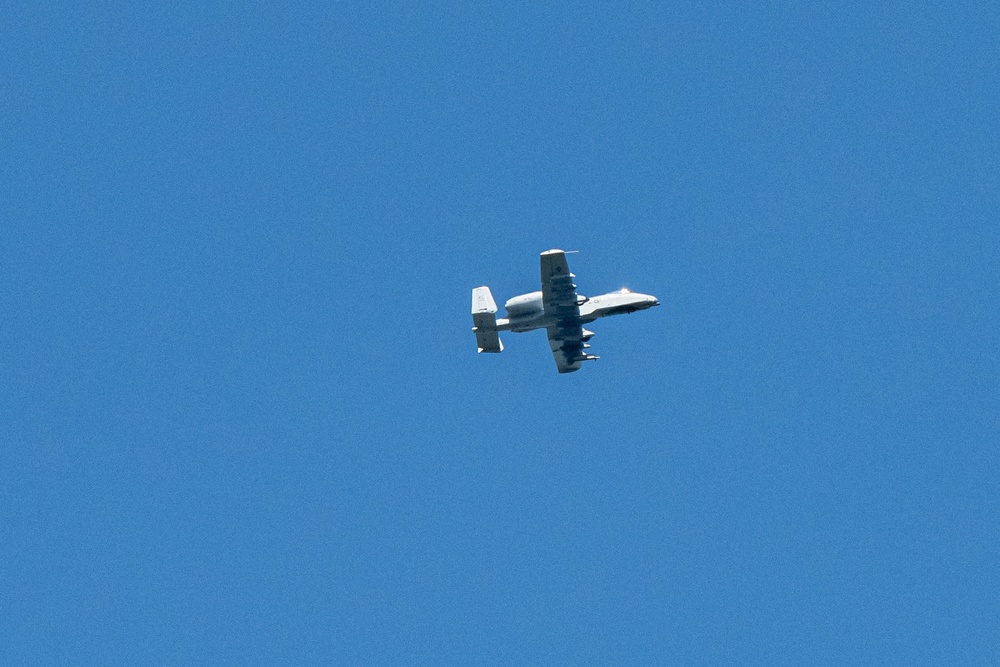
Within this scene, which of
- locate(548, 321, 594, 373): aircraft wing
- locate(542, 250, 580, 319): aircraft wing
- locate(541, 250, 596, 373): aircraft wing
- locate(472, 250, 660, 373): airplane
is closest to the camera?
locate(542, 250, 580, 319): aircraft wing

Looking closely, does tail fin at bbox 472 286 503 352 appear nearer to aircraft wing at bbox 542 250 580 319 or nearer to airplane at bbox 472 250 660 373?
airplane at bbox 472 250 660 373

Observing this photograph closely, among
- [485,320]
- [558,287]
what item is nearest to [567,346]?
[485,320]

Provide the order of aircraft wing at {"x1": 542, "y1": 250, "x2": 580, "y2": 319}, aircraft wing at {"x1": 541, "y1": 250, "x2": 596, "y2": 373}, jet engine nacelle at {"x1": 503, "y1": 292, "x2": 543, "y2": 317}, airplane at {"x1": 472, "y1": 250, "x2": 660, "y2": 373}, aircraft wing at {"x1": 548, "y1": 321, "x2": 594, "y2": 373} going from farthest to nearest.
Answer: aircraft wing at {"x1": 548, "y1": 321, "x2": 594, "y2": 373} → jet engine nacelle at {"x1": 503, "y1": 292, "x2": 543, "y2": 317} → airplane at {"x1": 472, "y1": 250, "x2": 660, "y2": 373} → aircraft wing at {"x1": 541, "y1": 250, "x2": 596, "y2": 373} → aircraft wing at {"x1": 542, "y1": 250, "x2": 580, "y2": 319}

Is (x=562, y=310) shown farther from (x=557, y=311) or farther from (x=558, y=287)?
(x=558, y=287)

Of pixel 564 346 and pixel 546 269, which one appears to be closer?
pixel 546 269

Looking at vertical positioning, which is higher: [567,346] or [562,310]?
[562,310]

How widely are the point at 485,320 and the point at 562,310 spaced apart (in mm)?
4856

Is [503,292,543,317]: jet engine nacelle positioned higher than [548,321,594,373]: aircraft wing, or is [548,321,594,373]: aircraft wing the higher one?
[503,292,543,317]: jet engine nacelle

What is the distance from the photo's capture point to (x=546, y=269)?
80.2m

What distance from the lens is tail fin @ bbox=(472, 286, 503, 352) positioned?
83.6 meters

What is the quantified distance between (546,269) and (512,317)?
484 cm

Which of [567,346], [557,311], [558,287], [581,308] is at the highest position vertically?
[558,287]

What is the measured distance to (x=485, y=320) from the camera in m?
83.5

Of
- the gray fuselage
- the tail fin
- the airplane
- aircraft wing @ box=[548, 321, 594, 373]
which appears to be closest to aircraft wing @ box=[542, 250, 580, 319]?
the airplane
